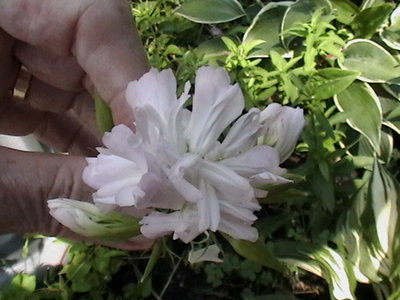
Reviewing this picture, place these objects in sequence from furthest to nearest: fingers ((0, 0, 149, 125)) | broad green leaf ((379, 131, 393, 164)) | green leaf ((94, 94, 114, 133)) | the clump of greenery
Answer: broad green leaf ((379, 131, 393, 164)) → the clump of greenery → fingers ((0, 0, 149, 125)) → green leaf ((94, 94, 114, 133))

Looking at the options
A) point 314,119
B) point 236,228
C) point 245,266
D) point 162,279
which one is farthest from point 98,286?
point 236,228

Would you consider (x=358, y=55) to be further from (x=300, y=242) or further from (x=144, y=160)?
(x=144, y=160)

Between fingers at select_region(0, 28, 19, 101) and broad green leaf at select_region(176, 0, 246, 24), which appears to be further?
broad green leaf at select_region(176, 0, 246, 24)

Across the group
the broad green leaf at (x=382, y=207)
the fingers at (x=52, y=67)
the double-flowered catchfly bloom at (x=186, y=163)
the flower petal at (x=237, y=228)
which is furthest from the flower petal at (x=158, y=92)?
the broad green leaf at (x=382, y=207)

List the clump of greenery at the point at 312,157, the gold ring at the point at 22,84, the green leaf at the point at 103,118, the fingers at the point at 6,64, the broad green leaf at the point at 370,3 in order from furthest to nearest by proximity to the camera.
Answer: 1. the broad green leaf at the point at 370,3
2. the clump of greenery at the point at 312,157
3. the gold ring at the point at 22,84
4. the fingers at the point at 6,64
5. the green leaf at the point at 103,118

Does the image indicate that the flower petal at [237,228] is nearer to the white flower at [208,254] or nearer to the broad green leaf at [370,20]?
the white flower at [208,254]

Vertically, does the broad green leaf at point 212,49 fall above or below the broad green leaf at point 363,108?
below

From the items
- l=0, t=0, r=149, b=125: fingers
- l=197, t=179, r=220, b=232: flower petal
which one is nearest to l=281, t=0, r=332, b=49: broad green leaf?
l=0, t=0, r=149, b=125: fingers

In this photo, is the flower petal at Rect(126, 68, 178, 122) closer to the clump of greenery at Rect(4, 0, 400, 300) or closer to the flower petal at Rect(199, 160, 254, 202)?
the flower petal at Rect(199, 160, 254, 202)
